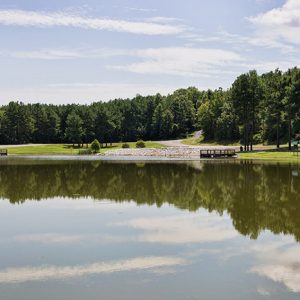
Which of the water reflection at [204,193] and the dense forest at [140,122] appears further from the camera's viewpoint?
the dense forest at [140,122]

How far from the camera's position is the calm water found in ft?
41.8

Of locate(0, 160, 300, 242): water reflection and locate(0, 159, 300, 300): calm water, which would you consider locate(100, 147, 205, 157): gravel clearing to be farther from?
locate(0, 159, 300, 300): calm water

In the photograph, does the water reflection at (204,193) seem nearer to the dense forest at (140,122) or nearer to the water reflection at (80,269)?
the water reflection at (80,269)

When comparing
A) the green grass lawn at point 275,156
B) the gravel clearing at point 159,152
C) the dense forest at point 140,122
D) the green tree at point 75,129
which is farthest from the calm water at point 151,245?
the green tree at point 75,129

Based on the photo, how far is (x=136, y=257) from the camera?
15.6m

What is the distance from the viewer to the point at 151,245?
17.3 metres

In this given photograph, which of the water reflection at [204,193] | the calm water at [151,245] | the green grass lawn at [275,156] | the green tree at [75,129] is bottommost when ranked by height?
the green grass lawn at [275,156]

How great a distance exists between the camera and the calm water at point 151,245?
12.7 metres

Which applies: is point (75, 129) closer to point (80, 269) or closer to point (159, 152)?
point (159, 152)

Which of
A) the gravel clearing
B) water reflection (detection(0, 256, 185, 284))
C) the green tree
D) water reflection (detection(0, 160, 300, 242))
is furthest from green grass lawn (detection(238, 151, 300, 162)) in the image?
the green tree

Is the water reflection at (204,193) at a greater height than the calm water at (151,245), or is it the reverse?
the calm water at (151,245)

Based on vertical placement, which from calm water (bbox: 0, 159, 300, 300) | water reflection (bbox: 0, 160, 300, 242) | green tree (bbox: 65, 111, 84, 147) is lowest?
water reflection (bbox: 0, 160, 300, 242)

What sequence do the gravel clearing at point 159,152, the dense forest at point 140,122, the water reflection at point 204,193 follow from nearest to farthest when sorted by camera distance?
1. the water reflection at point 204,193
2. the gravel clearing at point 159,152
3. the dense forest at point 140,122

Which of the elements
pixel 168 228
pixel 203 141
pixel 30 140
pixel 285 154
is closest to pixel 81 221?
pixel 168 228
